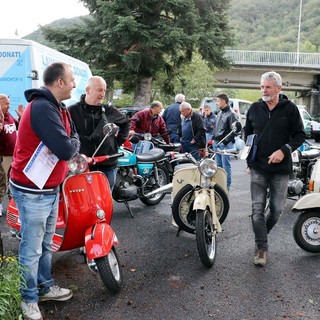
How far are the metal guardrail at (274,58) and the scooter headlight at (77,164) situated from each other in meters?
31.0

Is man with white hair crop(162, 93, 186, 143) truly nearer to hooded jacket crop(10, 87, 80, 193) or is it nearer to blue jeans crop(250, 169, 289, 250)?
blue jeans crop(250, 169, 289, 250)

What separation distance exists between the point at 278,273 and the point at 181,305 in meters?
1.18

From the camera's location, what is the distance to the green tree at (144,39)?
18953 mm

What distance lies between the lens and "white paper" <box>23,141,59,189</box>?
266 cm

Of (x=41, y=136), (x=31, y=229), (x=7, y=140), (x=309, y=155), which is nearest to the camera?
(x=41, y=136)

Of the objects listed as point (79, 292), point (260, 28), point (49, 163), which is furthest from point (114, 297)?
point (260, 28)

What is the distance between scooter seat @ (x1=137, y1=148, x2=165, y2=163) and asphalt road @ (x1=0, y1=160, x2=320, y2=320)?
116 centimetres

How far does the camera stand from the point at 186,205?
4.62m

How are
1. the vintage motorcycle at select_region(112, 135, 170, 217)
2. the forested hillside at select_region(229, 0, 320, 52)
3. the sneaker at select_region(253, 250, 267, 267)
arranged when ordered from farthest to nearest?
the forested hillside at select_region(229, 0, 320, 52), the vintage motorcycle at select_region(112, 135, 170, 217), the sneaker at select_region(253, 250, 267, 267)

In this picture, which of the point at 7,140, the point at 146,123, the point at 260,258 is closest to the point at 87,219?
the point at 260,258

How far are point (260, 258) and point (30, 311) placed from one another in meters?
2.29

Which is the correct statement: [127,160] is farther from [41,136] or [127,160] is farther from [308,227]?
[41,136]

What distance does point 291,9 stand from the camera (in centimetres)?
9625

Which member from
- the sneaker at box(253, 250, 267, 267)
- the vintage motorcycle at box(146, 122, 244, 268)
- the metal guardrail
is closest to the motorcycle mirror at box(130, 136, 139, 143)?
the vintage motorcycle at box(146, 122, 244, 268)
